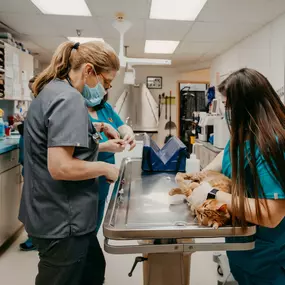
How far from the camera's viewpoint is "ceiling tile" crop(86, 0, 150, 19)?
9.97ft

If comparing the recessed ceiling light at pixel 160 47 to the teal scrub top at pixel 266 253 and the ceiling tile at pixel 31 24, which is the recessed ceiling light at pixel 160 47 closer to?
the ceiling tile at pixel 31 24

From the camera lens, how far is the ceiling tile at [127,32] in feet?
12.3

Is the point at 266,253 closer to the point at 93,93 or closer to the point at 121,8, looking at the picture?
the point at 93,93

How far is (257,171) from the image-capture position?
93cm

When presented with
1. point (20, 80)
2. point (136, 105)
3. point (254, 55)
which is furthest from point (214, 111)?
point (20, 80)

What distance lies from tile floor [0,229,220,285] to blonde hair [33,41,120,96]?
1.62 metres

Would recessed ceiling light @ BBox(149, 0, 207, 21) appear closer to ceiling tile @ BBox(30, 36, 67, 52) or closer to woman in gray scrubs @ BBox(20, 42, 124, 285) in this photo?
ceiling tile @ BBox(30, 36, 67, 52)

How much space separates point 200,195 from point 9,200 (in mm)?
2158

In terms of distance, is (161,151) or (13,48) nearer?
(161,151)

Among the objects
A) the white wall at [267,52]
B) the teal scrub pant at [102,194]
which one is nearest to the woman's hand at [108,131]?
the teal scrub pant at [102,194]

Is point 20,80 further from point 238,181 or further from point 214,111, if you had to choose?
point 238,181

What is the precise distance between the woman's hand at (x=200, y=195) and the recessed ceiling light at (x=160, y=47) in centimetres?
418

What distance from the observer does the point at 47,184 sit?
1.06 meters

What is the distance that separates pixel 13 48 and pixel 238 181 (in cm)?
366
